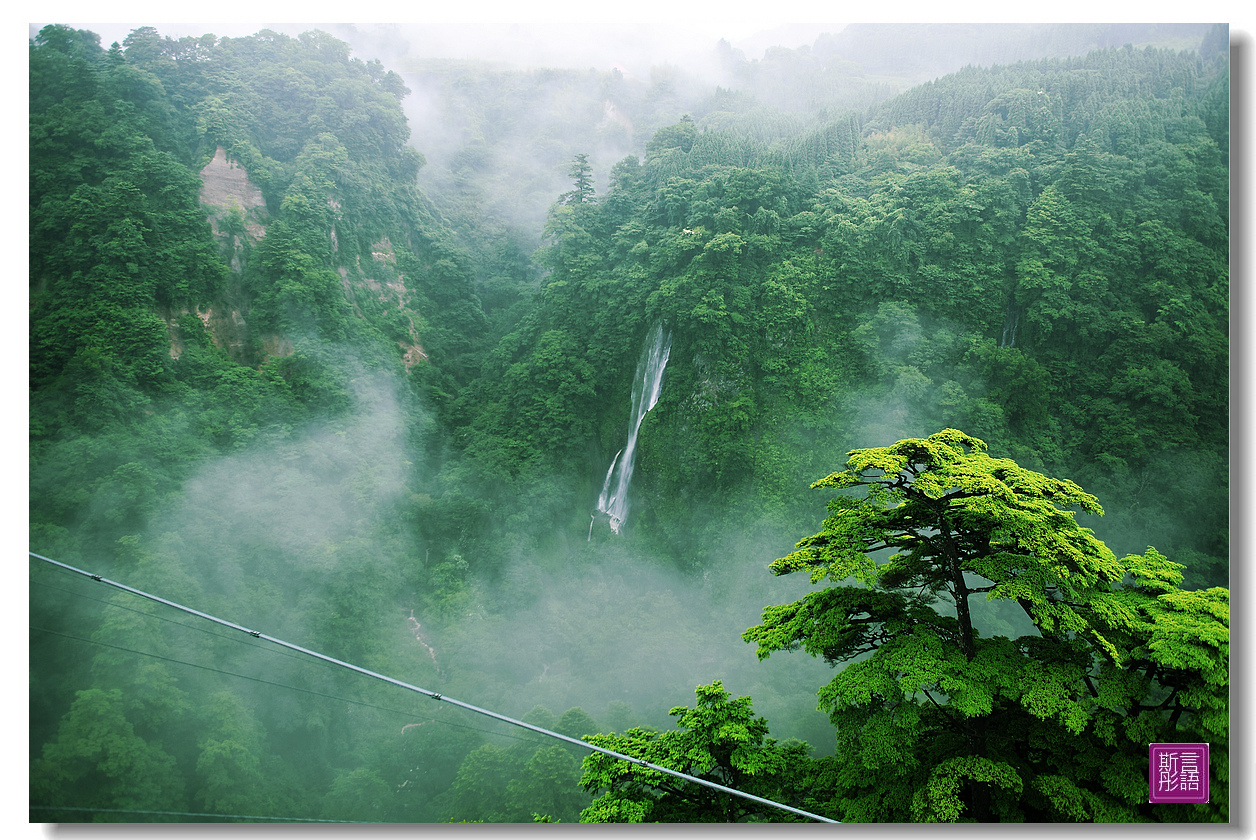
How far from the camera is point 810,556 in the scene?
5.50 m

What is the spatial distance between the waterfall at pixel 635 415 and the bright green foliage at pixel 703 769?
1005 centimetres

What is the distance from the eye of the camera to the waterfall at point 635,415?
16234mm

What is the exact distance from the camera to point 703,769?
6016 millimetres

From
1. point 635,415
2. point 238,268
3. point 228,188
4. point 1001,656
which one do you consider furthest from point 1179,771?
point 228,188

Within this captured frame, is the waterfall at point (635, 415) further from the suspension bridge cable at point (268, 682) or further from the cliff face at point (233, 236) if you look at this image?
the cliff face at point (233, 236)

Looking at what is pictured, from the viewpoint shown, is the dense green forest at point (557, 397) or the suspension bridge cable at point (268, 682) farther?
the dense green forest at point (557, 397)

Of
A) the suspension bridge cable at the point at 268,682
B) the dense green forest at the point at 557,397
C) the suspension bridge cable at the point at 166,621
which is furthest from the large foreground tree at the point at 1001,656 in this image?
the suspension bridge cable at the point at 166,621

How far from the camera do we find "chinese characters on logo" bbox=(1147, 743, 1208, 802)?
202 inches

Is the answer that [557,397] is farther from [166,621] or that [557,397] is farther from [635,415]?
[166,621]

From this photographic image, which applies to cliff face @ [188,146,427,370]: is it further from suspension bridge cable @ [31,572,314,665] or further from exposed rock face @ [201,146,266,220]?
suspension bridge cable @ [31,572,314,665]

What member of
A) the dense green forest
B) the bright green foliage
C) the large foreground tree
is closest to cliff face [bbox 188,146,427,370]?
the dense green forest

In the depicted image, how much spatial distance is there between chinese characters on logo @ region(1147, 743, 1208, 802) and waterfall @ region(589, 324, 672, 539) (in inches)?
461

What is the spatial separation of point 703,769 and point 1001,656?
265 centimetres

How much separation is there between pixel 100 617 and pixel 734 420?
11.7m
